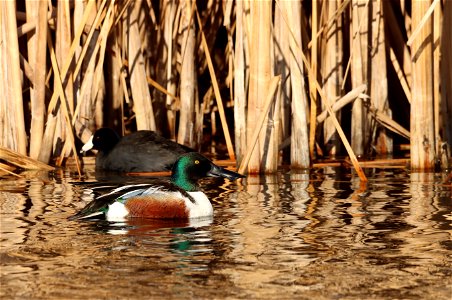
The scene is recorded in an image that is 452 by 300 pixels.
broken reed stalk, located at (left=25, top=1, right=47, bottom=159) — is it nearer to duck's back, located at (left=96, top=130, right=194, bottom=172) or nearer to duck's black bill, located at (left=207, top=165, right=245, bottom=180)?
duck's back, located at (left=96, top=130, right=194, bottom=172)

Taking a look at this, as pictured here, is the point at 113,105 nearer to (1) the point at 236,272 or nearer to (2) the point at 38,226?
(2) the point at 38,226

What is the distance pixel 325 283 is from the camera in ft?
16.4

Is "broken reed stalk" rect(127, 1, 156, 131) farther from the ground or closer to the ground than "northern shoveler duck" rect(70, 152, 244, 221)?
farther from the ground

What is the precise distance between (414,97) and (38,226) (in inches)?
141

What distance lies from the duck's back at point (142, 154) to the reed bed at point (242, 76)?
33cm

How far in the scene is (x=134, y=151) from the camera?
397 inches

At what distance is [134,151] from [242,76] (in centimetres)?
151

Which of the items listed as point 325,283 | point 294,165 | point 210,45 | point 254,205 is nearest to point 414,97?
point 294,165

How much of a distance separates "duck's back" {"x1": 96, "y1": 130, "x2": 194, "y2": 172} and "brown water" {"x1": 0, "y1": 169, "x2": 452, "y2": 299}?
1.53 m

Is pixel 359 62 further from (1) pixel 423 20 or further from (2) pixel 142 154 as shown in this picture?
(2) pixel 142 154

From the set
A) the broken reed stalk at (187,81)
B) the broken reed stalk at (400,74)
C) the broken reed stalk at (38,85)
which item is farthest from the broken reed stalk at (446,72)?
the broken reed stalk at (38,85)

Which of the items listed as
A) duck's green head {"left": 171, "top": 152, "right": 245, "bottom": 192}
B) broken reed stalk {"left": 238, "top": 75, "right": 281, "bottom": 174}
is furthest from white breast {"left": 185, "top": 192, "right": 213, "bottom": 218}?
broken reed stalk {"left": 238, "top": 75, "right": 281, "bottom": 174}

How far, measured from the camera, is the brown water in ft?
16.1

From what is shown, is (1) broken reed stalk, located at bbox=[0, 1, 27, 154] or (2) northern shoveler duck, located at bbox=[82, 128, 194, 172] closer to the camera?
(1) broken reed stalk, located at bbox=[0, 1, 27, 154]
